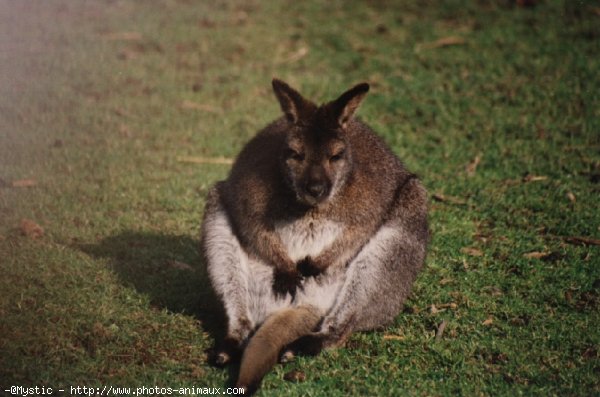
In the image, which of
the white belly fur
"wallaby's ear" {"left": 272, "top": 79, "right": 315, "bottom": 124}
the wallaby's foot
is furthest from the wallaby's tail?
"wallaby's ear" {"left": 272, "top": 79, "right": 315, "bottom": 124}

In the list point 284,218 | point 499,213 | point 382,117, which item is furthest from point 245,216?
point 382,117

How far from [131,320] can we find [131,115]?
420cm

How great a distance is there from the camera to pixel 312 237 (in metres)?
5.11

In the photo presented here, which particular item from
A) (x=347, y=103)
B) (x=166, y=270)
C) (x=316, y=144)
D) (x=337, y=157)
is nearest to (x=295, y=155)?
(x=316, y=144)

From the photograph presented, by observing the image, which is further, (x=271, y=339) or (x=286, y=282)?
(x=286, y=282)

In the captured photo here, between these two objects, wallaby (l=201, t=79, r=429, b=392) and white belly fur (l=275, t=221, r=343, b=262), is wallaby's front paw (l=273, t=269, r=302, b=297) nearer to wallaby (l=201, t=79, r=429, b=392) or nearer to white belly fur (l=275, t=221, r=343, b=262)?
wallaby (l=201, t=79, r=429, b=392)

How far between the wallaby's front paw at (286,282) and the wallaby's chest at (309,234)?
149mm

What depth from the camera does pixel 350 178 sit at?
16.9 feet

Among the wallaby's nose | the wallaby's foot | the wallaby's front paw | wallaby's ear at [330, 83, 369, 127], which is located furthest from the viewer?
the wallaby's front paw

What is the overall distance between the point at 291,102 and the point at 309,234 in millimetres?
798

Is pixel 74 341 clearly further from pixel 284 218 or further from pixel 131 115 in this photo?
pixel 131 115

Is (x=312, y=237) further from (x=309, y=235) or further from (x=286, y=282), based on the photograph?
(x=286, y=282)

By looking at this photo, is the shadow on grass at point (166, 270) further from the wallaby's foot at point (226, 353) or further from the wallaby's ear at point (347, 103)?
the wallaby's ear at point (347, 103)

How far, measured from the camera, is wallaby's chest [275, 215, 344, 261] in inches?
200
